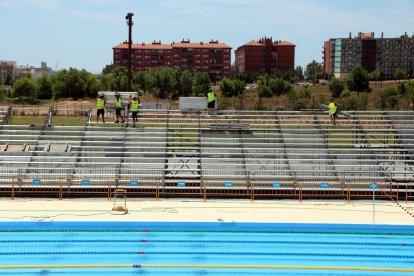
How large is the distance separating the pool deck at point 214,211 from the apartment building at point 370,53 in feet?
426

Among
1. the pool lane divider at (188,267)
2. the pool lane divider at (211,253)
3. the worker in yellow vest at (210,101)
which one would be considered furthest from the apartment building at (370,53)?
the pool lane divider at (188,267)

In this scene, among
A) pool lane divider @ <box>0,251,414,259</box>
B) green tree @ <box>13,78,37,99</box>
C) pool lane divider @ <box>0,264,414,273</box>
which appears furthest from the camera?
green tree @ <box>13,78,37,99</box>

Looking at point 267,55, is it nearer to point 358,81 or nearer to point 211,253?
point 358,81

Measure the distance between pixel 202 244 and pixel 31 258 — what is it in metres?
3.61

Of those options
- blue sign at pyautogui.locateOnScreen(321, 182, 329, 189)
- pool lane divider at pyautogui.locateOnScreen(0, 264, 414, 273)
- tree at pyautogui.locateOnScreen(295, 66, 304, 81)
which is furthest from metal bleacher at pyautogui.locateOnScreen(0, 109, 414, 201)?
tree at pyautogui.locateOnScreen(295, 66, 304, 81)

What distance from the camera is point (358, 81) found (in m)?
76.6

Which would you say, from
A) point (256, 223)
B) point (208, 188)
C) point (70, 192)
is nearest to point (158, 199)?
point (208, 188)

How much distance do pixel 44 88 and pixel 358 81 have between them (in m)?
43.9

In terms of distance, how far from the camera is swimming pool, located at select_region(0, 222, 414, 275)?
11.3 m

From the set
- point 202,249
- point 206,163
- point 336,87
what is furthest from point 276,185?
point 336,87

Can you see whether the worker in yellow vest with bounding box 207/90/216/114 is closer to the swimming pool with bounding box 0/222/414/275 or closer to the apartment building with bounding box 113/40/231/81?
the swimming pool with bounding box 0/222/414/275

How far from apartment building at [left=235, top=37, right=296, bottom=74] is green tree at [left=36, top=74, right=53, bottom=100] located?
78.3 meters

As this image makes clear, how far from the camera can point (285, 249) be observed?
1259cm

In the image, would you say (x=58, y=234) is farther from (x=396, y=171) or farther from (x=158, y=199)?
(x=396, y=171)
